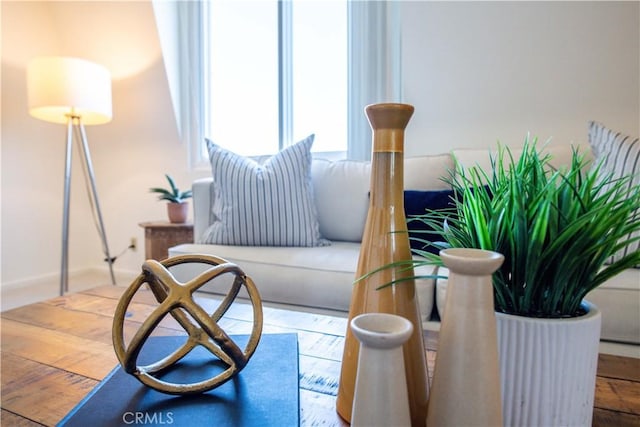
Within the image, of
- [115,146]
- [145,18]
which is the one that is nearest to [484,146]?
[145,18]

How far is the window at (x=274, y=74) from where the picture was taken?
2355 mm

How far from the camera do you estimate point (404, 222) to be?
407 millimetres

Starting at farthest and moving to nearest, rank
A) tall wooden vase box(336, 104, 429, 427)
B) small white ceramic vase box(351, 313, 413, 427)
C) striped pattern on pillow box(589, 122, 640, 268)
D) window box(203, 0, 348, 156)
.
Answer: window box(203, 0, 348, 156) → striped pattern on pillow box(589, 122, 640, 268) → tall wooden vase box(336, 104, 429, 427) → small white ceramic vase box(351, 313, 413, 427)

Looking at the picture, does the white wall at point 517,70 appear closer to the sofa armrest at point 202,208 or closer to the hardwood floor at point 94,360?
the sofa armrest at point 202,208

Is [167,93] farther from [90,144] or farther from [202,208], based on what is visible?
[202,208]

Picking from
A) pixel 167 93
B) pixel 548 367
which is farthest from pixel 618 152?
pixel 167 93

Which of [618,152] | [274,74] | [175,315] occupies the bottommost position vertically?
[175,315]

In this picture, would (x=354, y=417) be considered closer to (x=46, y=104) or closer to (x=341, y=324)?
→ (x=341, y=324)

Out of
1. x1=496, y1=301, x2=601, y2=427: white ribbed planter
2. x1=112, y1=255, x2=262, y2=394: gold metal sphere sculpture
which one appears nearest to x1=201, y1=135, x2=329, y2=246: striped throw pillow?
x1=112, y1=255, x2=262, y2=394: gold metal sphere sculpture

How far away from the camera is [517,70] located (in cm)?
187

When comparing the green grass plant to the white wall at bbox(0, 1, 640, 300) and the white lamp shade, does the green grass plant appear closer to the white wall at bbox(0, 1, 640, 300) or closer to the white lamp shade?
the white wall at bbox(0, 1, 640, 300)

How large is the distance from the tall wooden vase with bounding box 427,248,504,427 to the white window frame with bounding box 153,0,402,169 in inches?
76.0

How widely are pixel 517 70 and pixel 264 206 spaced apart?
1.46m

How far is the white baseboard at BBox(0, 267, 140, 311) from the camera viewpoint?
8.02ft
